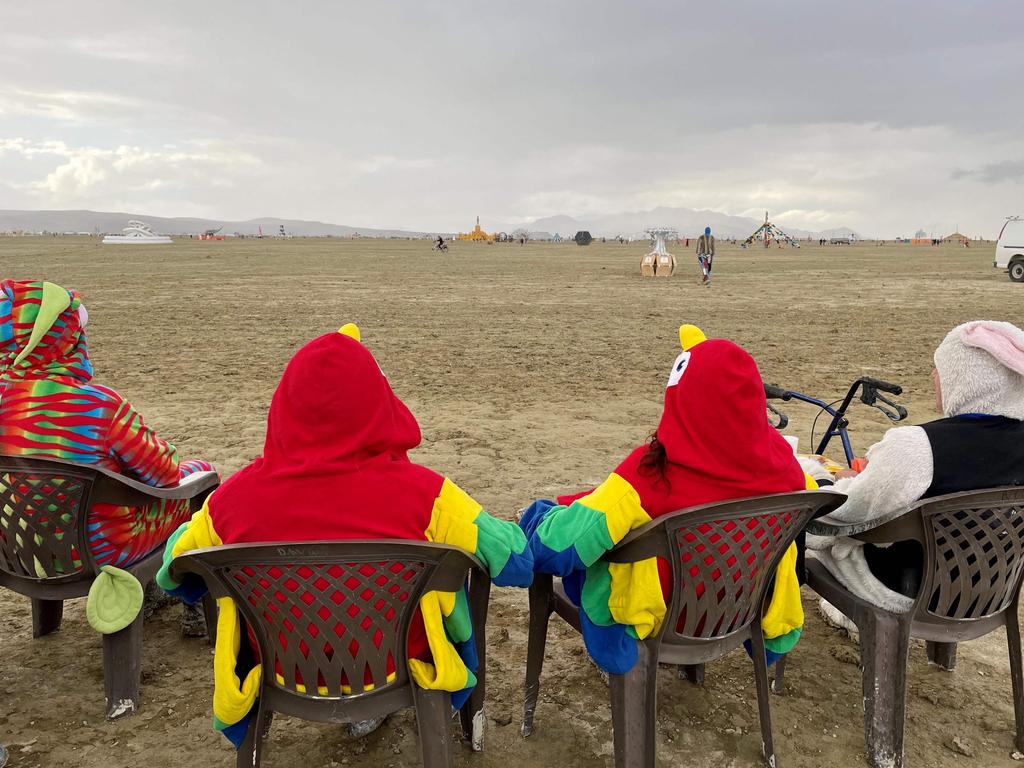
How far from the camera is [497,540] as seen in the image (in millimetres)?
2066

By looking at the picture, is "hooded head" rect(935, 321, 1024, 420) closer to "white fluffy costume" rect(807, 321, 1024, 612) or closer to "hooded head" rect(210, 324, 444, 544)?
"white fluffy costume" rect(807, 321, 1024, 612)

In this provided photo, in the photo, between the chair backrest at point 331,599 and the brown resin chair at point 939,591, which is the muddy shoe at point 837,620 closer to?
the brown resin chair at point 939,591

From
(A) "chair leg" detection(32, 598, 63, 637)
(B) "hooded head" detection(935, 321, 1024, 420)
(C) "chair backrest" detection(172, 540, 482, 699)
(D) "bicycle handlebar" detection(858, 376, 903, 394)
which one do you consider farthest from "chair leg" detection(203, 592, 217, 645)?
(D) "bicycle handlebar" detection(858, 376, 903, 394)

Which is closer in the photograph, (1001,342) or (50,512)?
(1001,342)

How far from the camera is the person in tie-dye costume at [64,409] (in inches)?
104

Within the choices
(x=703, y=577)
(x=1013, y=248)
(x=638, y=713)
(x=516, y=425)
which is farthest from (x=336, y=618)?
(x=1013, y=248)

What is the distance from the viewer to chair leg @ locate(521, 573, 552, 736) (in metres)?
2.66

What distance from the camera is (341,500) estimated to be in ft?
6.30

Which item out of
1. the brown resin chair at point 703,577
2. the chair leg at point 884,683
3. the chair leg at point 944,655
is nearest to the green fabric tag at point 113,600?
the brown resin chair at point 703,577

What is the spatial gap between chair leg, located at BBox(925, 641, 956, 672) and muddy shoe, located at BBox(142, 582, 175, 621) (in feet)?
11.8

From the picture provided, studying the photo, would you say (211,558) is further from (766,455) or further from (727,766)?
(727,766)

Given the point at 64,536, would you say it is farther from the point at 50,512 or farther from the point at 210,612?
the point at 210,612

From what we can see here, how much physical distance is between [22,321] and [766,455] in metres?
2.72

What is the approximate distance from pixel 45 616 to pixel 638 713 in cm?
280
